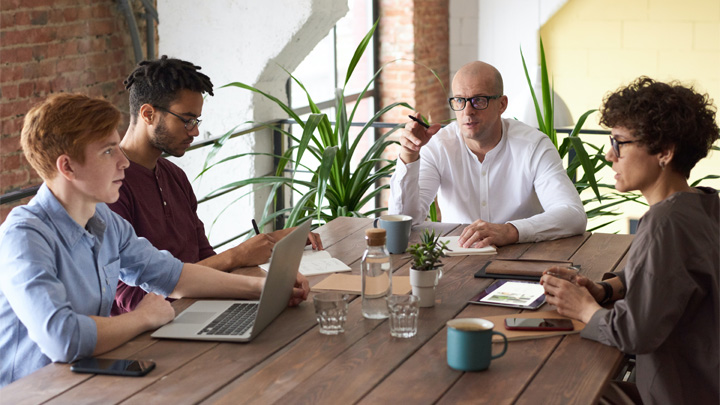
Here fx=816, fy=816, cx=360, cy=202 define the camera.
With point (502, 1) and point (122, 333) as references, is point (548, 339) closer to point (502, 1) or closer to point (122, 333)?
point (122, 333)

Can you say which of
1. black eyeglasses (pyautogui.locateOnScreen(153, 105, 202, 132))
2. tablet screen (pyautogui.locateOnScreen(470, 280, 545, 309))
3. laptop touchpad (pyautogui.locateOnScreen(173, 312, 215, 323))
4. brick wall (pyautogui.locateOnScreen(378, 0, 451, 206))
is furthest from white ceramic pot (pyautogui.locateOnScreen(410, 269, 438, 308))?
brick wall (pyautogui.locateOnScreen(378, 0, 451, 206))

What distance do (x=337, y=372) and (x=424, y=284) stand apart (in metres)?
0.43

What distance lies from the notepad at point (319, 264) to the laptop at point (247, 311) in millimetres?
310

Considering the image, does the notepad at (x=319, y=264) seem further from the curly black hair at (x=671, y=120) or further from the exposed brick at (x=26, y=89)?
the exposed brick at (x=26, y=89)

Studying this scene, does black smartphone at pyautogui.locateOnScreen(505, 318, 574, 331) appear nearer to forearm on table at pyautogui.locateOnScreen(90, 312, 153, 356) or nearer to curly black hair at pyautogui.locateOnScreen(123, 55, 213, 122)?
forearm on table at pyautogui.locateOnScreen(90, 312, 153, 356)

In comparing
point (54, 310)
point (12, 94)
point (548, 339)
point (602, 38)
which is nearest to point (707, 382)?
point (548, 339)

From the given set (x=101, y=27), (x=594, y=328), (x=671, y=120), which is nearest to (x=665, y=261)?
(x=594, y=328)

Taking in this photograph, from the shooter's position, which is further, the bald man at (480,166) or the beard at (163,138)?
the bald man at (480,166)

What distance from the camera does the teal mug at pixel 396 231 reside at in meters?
2.39

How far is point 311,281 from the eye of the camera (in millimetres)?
2154

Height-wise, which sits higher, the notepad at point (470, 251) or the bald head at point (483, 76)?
the bald head at point (483, 76)

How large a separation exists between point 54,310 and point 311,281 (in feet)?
2.48

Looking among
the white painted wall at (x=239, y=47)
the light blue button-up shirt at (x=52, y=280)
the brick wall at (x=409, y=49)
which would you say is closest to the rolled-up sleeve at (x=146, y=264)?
the light blue button-up shirt at (x=52, y=280)

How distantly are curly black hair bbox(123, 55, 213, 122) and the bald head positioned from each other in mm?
966
